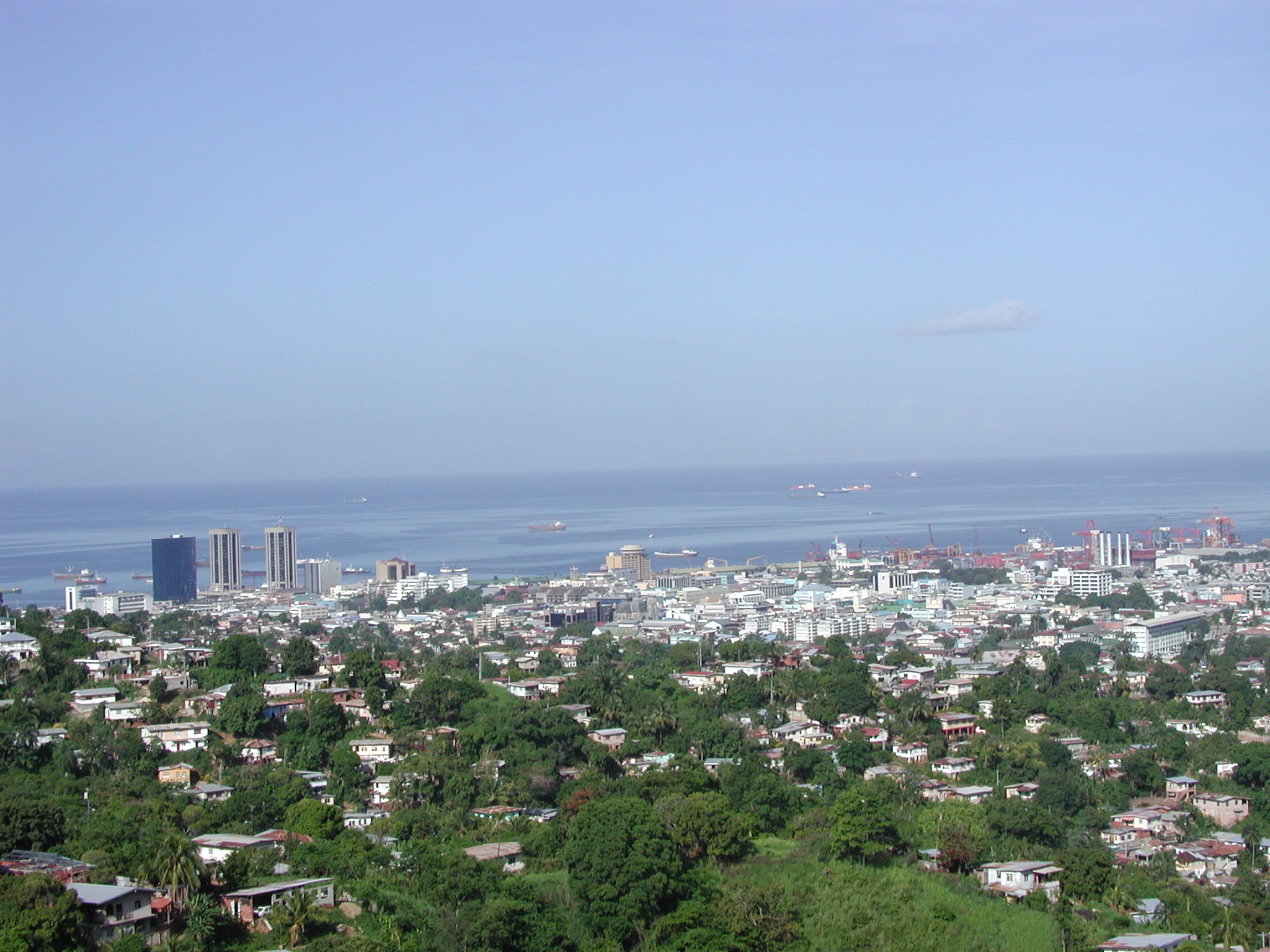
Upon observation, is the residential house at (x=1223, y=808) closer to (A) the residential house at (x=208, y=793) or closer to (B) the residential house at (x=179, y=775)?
(A) the residential house at (x=208, y=793)

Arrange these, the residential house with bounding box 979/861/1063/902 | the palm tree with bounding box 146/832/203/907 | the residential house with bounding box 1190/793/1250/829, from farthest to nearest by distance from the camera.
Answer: the residential house with bounding box 1190/793/1250/829, the residential house with bounding box 979/861/1063/902, the palm tree with bounding box 146/832/203/907

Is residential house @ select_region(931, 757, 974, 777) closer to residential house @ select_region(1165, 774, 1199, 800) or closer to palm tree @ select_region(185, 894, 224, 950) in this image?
residential house @ select_region(1165, 774, 1199, 800)

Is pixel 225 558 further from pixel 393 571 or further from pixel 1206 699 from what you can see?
pixel 1206 699

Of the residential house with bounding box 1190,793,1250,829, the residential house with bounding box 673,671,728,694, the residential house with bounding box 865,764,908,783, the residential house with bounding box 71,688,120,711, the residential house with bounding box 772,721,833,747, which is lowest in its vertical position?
the residential house with bounding box 1190,793,1250,829

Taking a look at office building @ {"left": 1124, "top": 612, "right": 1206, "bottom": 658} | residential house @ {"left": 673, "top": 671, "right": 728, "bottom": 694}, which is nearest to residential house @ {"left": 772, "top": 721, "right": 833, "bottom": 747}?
residential house @ {"left": 673, "top": 671, "right": 728, "bottom": 694}

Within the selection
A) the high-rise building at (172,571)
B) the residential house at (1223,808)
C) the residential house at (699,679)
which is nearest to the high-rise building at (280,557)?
the high-rise building at (172,571)

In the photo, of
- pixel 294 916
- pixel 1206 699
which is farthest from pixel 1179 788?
pixel 294 916
